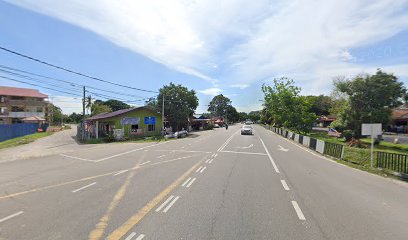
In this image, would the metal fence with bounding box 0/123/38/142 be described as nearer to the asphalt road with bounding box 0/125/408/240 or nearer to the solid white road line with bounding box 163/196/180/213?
the asphalt road with bounding box 0/125/408/240

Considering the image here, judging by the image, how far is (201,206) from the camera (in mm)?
6707

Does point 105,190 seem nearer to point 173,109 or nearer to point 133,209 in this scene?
point 133,209

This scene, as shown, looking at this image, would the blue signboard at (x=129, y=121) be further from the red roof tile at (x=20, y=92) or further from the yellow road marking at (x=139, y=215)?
the red roof tile at (x=20, y=92)

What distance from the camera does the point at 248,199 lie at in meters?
7.38

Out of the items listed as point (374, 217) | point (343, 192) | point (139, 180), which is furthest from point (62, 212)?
point (343, 192)

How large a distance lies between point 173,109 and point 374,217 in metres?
43.9

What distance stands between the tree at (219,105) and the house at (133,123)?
10888 cm

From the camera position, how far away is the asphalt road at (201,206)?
5.17 m

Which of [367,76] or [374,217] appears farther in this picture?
[367,76]

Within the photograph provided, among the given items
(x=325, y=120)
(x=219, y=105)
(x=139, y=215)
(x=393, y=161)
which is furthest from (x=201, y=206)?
(x=219, y=105)

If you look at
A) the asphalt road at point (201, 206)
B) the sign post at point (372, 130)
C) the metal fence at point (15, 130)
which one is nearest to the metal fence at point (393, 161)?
the sign post at point (372, 130)

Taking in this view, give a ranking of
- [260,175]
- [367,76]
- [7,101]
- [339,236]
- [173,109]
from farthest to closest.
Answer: [7,101]
[173,109]
[367,76]
[260,175]
[339,236]

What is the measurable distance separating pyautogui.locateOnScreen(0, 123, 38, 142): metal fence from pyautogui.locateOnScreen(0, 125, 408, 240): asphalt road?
37.2 metres

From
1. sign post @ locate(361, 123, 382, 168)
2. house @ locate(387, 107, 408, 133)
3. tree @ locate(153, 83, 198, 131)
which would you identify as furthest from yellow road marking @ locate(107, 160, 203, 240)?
house @ locate(387, 107, 408, 133)
